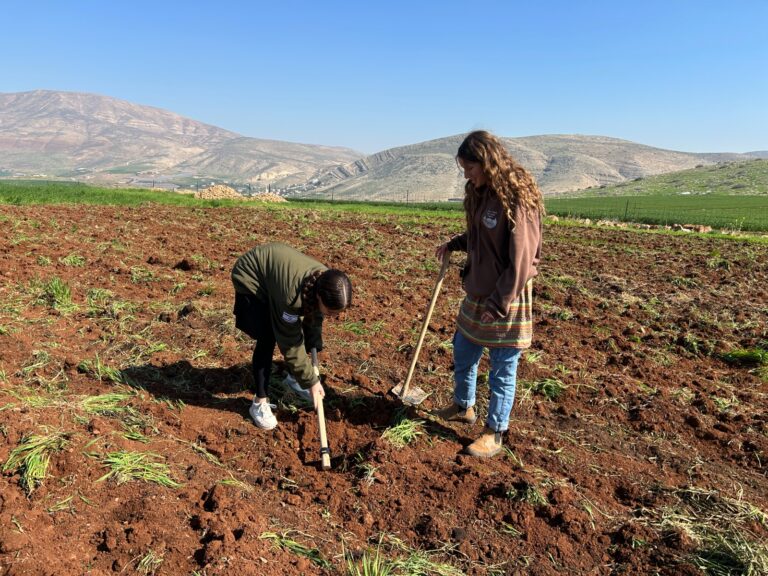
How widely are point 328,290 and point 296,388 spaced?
1.69 metres

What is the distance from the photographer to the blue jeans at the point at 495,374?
3.34 m

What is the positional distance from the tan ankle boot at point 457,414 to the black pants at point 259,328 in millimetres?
1408

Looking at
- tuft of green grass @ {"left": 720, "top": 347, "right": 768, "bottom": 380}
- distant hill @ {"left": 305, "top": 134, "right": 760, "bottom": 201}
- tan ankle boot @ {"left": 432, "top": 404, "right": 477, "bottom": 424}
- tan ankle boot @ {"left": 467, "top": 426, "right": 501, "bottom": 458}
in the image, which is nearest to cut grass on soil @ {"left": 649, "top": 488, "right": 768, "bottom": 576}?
tan ankle boot @ {"left": 467, "top": 426, "right": 501, "bottom": 458}

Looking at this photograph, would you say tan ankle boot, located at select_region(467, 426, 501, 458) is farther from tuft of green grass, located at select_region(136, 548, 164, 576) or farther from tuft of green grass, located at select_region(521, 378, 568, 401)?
tuft of green grass, located at select_region(136, 548, 164, 576)

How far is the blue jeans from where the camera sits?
11.0 ft

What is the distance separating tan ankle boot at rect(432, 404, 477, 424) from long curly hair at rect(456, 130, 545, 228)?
165 cm

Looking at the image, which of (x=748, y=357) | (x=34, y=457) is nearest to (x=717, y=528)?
(x=748, y=357)

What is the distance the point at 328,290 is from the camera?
298 centimetres

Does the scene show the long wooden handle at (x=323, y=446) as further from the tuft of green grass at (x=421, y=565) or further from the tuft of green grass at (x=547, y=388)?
the tuft of green grass at (x=547, y=388)

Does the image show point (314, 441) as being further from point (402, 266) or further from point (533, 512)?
point (402, 266)

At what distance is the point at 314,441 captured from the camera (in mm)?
3756

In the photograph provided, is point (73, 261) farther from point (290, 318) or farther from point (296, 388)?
point (290, 318)

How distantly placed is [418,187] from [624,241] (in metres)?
96.9

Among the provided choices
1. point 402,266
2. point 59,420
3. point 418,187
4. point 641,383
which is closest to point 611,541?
point 641,383
